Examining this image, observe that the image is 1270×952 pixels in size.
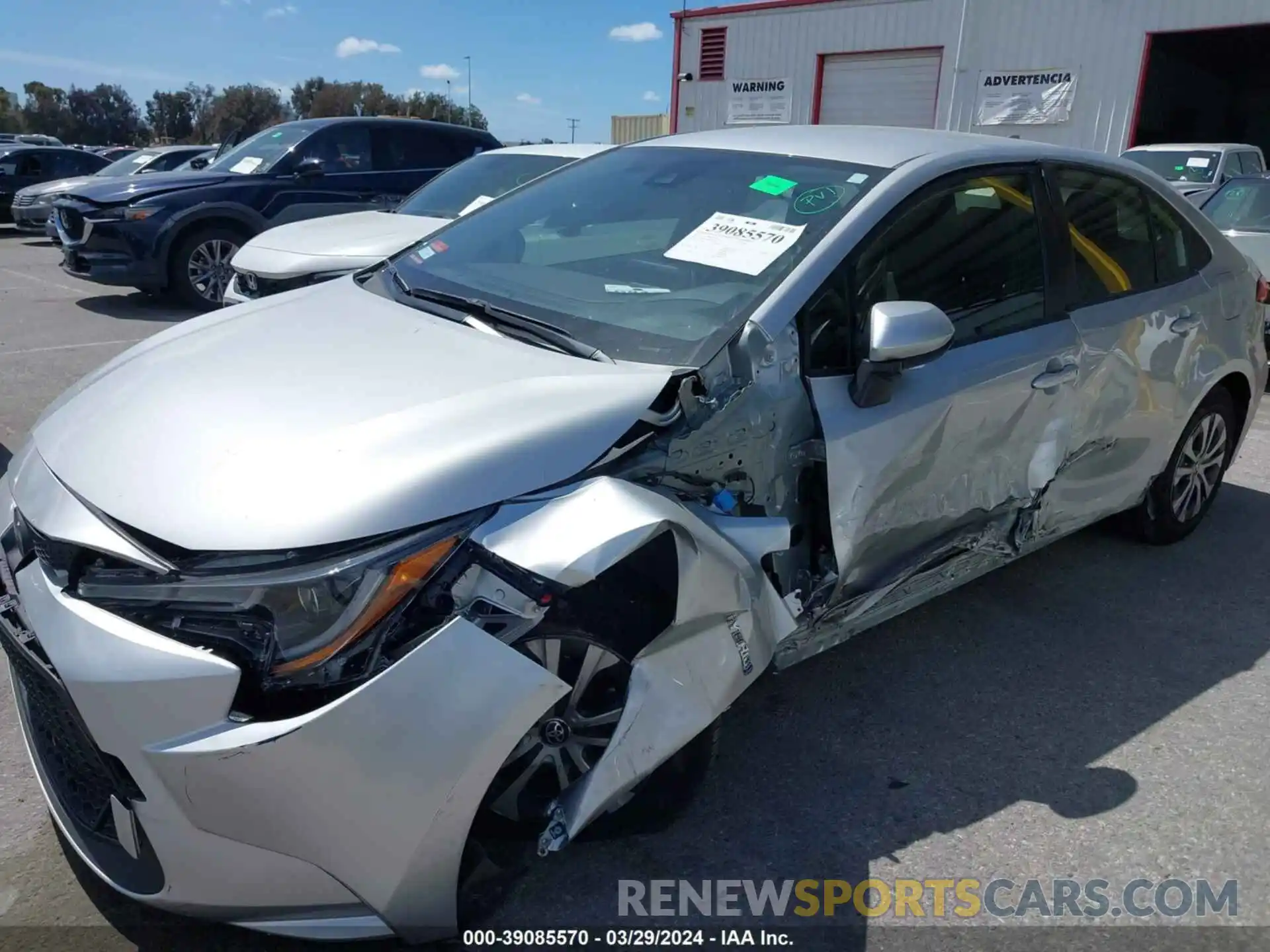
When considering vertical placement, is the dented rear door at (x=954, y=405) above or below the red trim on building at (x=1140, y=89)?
below

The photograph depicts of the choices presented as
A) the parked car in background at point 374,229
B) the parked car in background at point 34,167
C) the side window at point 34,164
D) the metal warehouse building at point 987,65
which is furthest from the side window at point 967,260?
the side window at point 34,164

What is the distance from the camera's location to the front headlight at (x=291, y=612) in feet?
6.01

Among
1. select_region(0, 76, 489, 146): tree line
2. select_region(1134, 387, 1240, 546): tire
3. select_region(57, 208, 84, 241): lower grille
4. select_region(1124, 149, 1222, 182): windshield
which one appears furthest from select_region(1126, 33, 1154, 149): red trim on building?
select_region(0, 76, 489, 146): tree line

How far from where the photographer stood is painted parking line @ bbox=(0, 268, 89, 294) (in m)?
11.0

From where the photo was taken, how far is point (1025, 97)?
17672 millimetres

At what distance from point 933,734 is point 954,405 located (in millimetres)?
1012

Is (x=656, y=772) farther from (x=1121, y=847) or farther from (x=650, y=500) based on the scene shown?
(x=1121, y=847)

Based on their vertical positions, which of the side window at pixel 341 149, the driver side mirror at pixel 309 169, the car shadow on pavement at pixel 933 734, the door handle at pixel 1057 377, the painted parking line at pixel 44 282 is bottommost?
the painted parking line at pixel 44 282

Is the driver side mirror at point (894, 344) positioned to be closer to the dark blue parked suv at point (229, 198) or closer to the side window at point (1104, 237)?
the side window at point (1104, 237)

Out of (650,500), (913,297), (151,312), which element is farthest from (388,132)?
(650,500)

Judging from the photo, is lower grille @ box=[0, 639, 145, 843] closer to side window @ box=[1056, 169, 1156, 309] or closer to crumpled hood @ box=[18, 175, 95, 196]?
side window @ box=[1056, 169, 1156, 309]

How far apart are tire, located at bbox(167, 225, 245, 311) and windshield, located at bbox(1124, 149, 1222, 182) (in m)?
10.4

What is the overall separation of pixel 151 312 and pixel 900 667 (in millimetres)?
8738

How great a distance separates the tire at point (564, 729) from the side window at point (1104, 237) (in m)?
2.19
